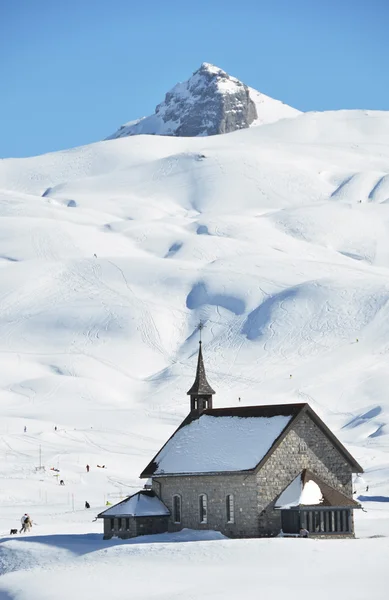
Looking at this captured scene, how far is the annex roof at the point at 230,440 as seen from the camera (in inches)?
2100

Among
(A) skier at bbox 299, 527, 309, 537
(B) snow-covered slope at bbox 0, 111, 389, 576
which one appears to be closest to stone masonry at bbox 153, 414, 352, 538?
(A) skier at bbox 299, 527, 309, 537

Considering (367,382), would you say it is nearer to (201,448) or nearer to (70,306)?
(70,306)

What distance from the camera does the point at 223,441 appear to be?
182ft

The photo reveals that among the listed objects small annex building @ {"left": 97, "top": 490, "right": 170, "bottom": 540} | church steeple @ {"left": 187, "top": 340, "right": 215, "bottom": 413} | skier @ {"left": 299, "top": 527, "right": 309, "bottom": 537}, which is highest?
church steeple @ {"left": 187, "top": 340, "right": 215, "bottom": 413}

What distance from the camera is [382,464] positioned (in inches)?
3863

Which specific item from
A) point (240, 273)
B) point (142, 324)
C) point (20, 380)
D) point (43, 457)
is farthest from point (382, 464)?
point (240, 273)

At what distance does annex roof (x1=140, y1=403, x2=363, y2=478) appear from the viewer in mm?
53344

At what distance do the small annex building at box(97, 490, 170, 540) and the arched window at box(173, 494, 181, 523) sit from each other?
328mm

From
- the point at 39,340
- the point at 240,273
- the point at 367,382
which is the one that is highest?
the point at 240,273

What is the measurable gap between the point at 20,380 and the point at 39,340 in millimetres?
20457

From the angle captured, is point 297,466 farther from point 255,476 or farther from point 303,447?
point 255,476

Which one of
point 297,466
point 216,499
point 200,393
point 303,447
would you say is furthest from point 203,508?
point 200,393

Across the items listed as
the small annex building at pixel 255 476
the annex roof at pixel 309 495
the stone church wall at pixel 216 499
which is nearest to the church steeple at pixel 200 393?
the small annex building at pixel 255 476

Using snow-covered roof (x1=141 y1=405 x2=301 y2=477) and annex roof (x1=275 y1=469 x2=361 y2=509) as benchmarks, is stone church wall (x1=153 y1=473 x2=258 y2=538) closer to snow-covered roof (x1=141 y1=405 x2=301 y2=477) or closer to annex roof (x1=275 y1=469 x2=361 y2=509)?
snow-covered roof (x1=141 y1=405 x2=301 y2=477)
